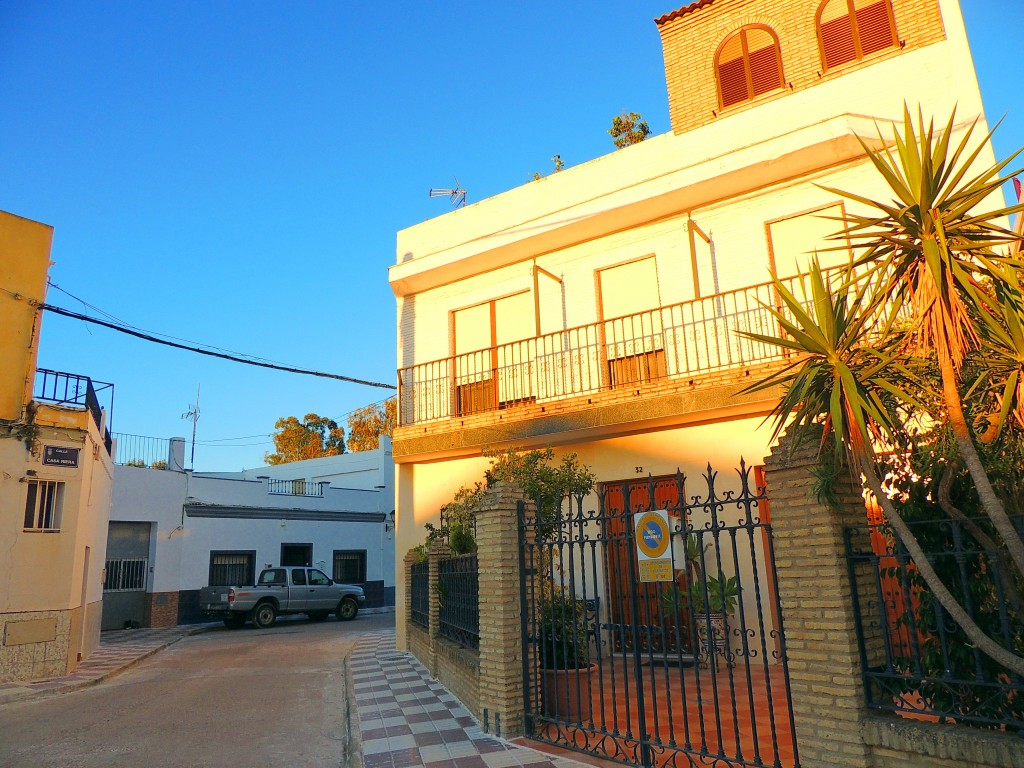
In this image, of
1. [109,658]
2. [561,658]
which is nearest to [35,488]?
[109,658]

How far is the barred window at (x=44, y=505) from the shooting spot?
1190cm

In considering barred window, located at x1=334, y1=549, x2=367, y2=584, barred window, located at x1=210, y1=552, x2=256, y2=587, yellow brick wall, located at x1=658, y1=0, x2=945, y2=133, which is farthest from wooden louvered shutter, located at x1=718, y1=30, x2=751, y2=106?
barred window, located at x1=334, y1=549, x2=367, y2=584

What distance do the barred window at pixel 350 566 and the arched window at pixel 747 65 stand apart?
70.0 feet

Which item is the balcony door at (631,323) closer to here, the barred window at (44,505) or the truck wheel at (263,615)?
the barred window at (44,505)

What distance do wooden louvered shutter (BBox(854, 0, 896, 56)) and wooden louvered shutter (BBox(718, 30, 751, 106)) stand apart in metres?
1.82

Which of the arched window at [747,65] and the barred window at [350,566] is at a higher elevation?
the arched window at [747,65]

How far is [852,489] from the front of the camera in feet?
14.8

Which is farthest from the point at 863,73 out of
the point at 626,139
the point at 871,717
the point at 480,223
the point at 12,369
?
the point at 12,369

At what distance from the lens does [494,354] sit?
44.9 ft

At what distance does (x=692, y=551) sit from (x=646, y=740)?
4.68 meters

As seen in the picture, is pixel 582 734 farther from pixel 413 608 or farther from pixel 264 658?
pixel 264 658

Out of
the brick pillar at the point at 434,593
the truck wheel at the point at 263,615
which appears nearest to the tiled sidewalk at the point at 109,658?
the truck wheel at the point at 263,615

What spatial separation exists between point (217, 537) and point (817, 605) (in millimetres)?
22579

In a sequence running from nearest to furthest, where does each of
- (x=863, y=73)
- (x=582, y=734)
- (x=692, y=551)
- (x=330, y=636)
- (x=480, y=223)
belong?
(x=582, y=734) → (x=692, y=551) → (x=863, y=73) → (x=480, y=223) → (x=330, y=636)
